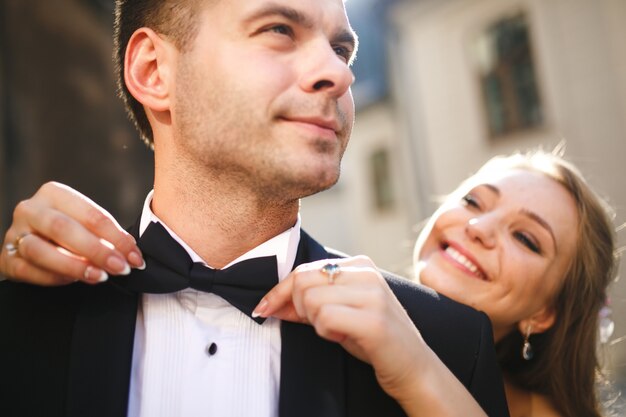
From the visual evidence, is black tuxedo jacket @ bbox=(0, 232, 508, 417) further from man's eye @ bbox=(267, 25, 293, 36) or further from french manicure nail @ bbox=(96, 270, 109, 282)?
man's eye @ bbox=(267, 25, 293, 36)

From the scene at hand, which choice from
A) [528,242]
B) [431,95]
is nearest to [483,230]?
[528,242]

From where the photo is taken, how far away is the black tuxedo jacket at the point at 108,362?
1.50 metres

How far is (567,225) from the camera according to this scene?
9.27 feet

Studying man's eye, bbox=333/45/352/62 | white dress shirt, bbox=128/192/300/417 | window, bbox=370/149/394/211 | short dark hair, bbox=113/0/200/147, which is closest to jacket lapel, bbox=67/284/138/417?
white dress shirt, bbox=128/192/300/417

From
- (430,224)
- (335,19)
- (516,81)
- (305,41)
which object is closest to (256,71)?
(305,41)

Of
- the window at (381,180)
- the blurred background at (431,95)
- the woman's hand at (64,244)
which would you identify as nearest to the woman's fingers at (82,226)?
the woman's hand at (64,244)

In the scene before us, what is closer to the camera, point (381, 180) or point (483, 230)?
point (483, 230)

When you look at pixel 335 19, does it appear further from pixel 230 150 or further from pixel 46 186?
pixel 46 186

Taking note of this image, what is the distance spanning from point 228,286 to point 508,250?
5.38 feet

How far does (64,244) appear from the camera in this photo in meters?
1.49

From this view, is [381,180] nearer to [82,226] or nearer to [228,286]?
[228,286]

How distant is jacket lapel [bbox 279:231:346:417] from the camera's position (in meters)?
1.57

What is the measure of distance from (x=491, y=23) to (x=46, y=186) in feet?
32.5

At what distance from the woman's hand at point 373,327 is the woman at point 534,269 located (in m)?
1.15
